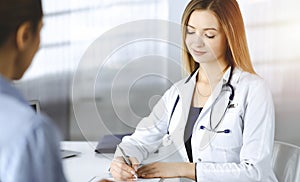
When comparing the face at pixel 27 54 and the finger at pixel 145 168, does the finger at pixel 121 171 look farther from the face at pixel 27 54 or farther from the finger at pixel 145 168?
the face at pixel 27 54

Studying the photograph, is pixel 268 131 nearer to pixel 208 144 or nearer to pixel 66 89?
pixel 208 144

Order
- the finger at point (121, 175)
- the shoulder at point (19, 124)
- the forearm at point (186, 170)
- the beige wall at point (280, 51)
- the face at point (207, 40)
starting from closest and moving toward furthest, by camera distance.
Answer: the shoulder at point (19, 124) → the finger at point (121, 175) → the forearm at point (186, 170) → the face at point (207, 40) → the beige wall at point (280, 51)

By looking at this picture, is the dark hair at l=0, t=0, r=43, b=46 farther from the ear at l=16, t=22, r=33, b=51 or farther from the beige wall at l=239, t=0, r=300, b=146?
the beige wall at l=239, t=0, r=300, b=146

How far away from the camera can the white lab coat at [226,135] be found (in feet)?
4.37

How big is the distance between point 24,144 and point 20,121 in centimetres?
2

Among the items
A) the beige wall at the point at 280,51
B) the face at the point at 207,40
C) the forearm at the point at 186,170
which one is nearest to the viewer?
the forearm at the point at 186,170

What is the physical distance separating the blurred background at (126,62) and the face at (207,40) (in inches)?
2.1

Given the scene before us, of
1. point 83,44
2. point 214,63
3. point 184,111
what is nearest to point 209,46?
point 214,63

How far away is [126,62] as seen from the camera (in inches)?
55.2

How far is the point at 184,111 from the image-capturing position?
150cm

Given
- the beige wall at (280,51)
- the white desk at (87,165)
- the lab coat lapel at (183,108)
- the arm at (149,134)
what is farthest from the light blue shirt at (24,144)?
the beige wall at (280,51)

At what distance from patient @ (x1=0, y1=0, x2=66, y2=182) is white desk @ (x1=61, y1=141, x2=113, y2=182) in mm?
677

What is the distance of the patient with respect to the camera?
1.71ft

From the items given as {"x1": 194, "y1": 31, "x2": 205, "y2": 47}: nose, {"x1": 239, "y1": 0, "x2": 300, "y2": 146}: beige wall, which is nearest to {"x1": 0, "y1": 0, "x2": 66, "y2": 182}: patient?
{"x1": 194, "y1": 31, "x2": 205, "y2": 47}: nose
